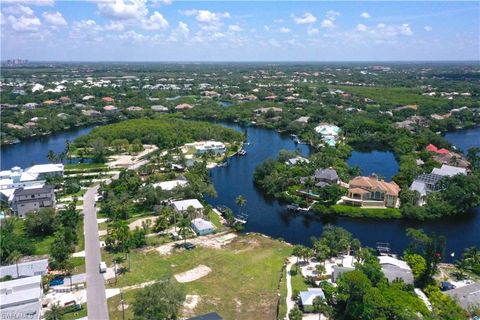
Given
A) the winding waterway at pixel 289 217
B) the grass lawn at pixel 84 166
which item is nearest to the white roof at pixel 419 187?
the winding waterway at pixel 289 217

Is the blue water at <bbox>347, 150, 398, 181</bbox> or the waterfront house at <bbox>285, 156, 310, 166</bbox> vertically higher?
the waterfront house at <bbox>285, 156, 310, 166</bbox>

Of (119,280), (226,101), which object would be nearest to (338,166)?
(119,280)

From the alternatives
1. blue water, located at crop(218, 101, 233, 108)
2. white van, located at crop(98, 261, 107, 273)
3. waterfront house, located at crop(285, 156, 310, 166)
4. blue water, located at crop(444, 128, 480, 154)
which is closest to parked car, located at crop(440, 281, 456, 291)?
white van, located at crop(98, 261, 107, 273)

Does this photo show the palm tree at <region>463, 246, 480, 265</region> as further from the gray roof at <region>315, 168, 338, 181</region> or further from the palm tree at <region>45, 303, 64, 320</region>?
the palm tree at <region>45, 303, 64, 320</region>

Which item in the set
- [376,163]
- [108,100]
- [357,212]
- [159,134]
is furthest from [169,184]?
[108,100]

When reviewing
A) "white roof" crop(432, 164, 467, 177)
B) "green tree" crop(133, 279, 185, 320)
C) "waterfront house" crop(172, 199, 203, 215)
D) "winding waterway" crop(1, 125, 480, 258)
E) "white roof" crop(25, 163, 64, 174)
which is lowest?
"winding waterway" crop(1, 125, 480, 258)

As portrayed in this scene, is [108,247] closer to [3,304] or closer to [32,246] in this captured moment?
[32,246]
